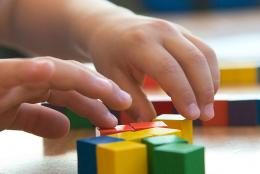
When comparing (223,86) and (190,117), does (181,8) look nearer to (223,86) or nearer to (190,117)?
(223,86)

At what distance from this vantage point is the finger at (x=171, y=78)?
27.3 inches

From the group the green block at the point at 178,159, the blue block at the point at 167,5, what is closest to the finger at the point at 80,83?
the green block at the point at 178,159

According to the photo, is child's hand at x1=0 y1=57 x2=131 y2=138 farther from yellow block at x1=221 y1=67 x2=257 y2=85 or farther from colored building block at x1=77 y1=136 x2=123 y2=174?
yellow block at x1=221 y1=67 x2=257 y2=85

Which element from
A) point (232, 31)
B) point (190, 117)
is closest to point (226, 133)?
point (190, 117)

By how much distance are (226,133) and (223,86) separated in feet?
1.35

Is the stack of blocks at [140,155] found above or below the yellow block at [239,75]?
below

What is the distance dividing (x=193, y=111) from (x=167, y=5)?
292 cm

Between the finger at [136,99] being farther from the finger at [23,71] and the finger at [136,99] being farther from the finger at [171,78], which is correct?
the finger at [23,71]

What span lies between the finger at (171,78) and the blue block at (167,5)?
276cm

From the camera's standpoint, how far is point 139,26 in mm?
807

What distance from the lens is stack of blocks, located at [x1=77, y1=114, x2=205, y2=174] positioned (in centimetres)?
47

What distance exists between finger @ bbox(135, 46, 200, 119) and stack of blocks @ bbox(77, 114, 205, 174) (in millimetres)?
144

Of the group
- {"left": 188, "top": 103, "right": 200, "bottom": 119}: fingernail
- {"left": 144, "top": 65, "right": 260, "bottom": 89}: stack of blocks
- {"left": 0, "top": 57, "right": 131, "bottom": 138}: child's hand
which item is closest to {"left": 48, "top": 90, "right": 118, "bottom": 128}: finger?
{"left": 0, "top": 57, "right": 131, "bottom": 138}: child's hand

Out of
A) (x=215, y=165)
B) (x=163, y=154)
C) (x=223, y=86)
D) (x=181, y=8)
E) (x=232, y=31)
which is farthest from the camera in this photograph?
(x=181, y=8)
